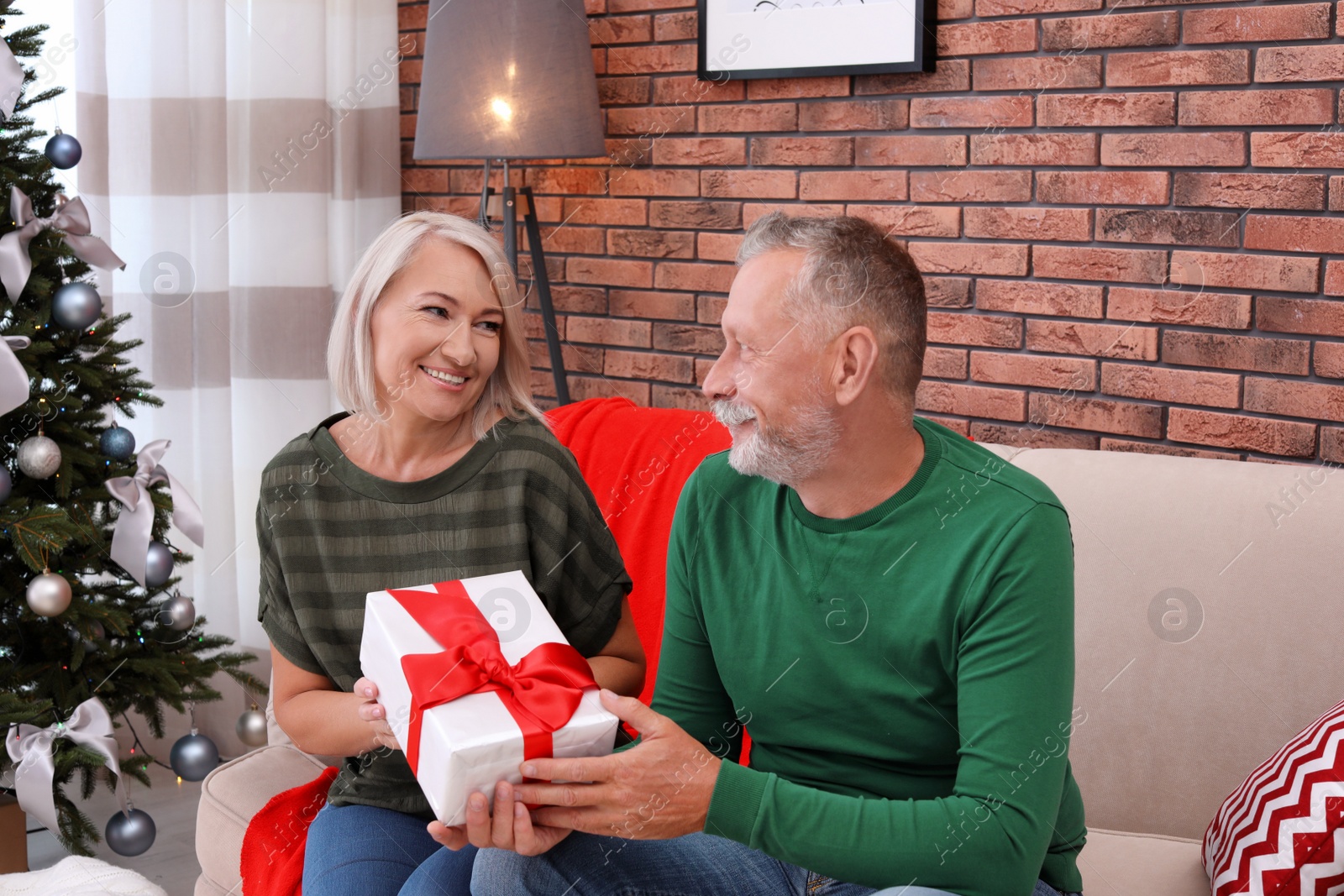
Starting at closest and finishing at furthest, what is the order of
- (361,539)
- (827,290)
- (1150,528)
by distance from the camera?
(827,290), (361,539), (1150,528)

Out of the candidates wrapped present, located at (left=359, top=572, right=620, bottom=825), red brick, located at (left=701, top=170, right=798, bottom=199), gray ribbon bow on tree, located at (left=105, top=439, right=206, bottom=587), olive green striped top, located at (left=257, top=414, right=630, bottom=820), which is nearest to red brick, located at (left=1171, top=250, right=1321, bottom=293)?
red brick, located at (left=701, top=170, right=798, bottom=199)

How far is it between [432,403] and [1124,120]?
1475 millimetres

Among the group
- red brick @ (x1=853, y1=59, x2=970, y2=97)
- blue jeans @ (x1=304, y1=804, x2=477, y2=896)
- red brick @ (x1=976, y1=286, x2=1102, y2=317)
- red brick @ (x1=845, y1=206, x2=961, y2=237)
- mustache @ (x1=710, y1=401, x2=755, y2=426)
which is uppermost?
red brick @ (x1=853, y1=59, x2=970, y2=97)

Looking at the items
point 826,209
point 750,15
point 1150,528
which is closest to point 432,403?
point 1150,528

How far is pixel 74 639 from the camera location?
2.22m

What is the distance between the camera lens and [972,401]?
8.44ft

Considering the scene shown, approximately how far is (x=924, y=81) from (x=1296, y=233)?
2.66 ft

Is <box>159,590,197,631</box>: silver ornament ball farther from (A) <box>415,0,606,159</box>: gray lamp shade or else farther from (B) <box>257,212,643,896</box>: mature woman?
(A) <box>415,0,606,159</box>: gray lamp shade

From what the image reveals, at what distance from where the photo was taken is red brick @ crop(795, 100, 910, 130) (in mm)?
2570

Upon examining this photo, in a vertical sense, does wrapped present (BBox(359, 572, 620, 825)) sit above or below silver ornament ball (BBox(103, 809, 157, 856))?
above

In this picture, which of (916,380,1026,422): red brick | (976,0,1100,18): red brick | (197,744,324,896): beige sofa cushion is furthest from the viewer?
(916,380,1026,422): red brick

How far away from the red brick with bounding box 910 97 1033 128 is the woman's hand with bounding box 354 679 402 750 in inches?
69.4

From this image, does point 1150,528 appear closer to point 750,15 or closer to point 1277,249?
point 1277,249

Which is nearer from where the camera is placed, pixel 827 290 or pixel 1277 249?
pixel 827 290
